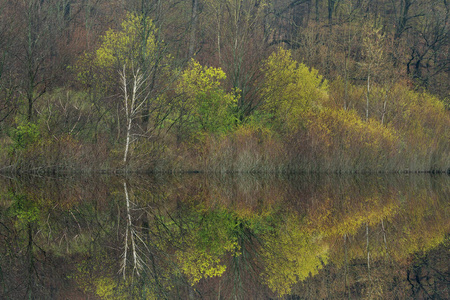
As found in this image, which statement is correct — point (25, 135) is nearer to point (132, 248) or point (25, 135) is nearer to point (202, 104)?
point (202, 104)

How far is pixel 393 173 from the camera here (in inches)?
974

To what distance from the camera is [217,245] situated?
8.12 meters

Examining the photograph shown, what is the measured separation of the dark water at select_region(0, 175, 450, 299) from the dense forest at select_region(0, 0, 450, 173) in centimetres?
589

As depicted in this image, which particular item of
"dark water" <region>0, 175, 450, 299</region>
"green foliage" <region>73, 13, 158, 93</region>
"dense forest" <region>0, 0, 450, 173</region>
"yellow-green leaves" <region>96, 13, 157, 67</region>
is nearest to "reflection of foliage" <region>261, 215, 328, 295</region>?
"dark water" <region>0, 175, 450, 299</region>

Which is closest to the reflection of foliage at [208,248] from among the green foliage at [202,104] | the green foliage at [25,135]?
the green foliage at [25,135]

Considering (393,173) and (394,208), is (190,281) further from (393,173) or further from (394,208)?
(393,173)

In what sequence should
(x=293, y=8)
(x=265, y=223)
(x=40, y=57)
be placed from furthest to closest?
(x=293, y=8)
(x=40, y=57)
(x=265, y=223)

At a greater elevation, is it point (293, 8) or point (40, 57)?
point (293, 8)

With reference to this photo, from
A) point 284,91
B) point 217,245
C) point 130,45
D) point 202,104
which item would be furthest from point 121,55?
point 217,245

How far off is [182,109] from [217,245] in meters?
14.2

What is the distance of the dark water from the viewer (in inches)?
244

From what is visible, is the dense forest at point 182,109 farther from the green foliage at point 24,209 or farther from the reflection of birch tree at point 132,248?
the reflection of birch tree at point 132,248

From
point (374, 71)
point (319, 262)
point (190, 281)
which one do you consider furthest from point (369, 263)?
point (374, 71)

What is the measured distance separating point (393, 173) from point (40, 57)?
17.2m
